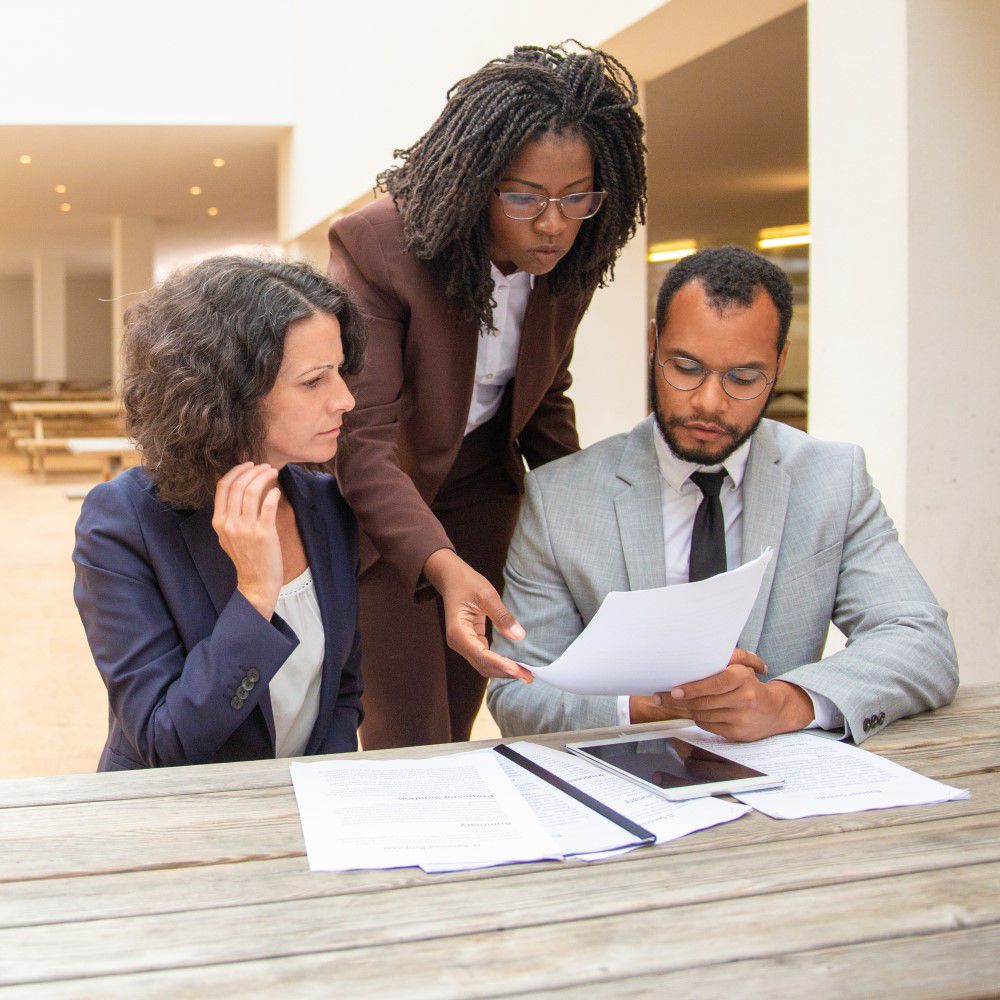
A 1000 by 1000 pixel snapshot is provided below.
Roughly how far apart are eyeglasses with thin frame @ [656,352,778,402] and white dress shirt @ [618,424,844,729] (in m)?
0.10

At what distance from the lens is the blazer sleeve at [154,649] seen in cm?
147

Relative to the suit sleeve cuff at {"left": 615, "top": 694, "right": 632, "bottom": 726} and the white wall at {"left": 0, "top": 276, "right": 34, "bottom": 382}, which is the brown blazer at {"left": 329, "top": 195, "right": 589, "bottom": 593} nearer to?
the suit sleeve cuff at {"left": 615, "top": 694, "right": 632, "bottom": 726}

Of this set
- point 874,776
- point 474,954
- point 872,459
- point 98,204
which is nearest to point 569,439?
point 872,459

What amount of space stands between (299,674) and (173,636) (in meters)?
0.21

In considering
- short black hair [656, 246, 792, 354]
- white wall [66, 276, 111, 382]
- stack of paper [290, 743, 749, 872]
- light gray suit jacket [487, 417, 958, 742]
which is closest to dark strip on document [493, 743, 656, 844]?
stack of paper [290, 743, 749, 872]

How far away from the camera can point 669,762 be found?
53.9 inches

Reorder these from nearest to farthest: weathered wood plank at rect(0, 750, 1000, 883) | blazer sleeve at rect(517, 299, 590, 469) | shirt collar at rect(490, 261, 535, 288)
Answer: weathered wood plank at rect(0, 750, 1000, 883) → shirt collar at rect(490, 261, 535, 288) → blazer sleeve at rect(517, 299, 590, 469)

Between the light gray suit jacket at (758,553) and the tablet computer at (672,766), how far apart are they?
25 centimetres

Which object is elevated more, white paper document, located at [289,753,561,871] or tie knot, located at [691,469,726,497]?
tie knot, located at [691,469,726,497]

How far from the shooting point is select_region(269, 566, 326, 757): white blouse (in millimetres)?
1708

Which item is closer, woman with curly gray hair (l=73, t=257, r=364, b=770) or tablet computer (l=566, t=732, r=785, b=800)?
tablet computer (l=566, t=732, r=785, b=800)

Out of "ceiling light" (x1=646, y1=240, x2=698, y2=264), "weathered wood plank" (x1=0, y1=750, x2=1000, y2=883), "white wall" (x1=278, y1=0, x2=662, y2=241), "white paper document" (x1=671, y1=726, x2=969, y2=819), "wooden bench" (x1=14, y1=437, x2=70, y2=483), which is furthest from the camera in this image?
"ceiling light" (x1=646, y1=240, x2=698, y2=264)

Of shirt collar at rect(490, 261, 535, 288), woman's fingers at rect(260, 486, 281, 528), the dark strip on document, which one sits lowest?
the dark strip on document

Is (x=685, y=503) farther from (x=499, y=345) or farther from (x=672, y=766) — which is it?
(x=672, y=766)
